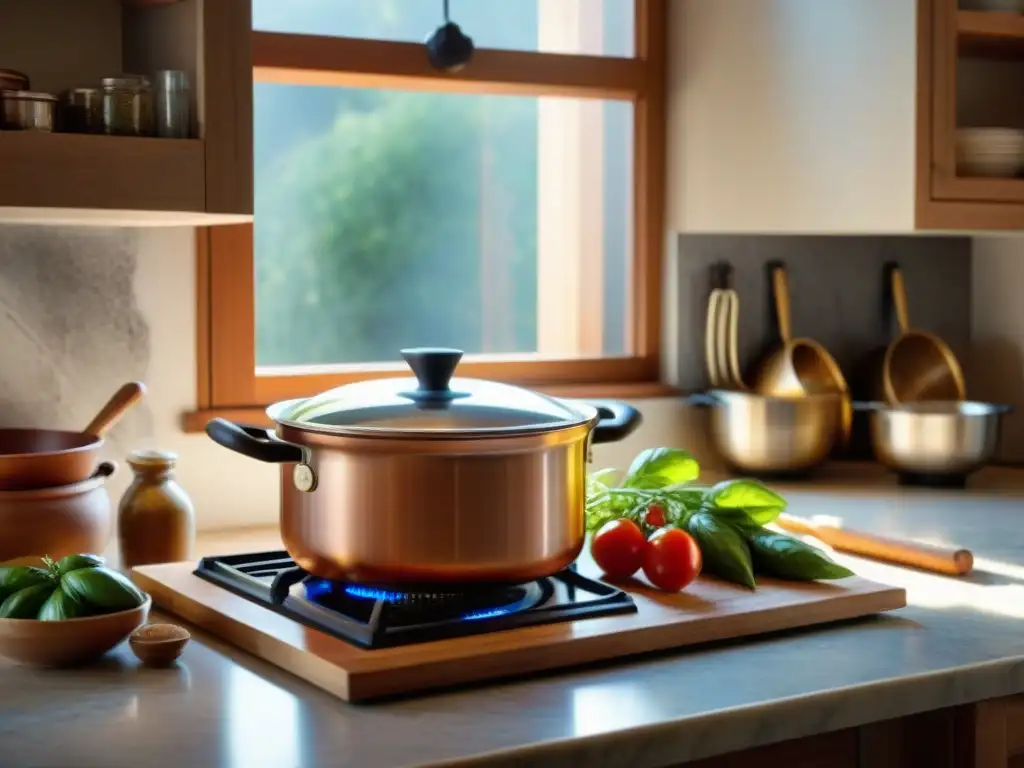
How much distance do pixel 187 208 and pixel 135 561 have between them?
459 mm

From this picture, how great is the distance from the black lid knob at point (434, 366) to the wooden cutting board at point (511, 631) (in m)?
0.26

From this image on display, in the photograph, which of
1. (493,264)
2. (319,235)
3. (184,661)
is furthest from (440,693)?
(493,264)

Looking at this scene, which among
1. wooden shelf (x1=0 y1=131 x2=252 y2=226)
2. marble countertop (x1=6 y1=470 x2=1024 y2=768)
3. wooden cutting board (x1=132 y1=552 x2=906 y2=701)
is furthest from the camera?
wooden shelf (x1=0 y1=131 x2=252 y2=226)

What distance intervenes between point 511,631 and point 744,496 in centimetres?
48

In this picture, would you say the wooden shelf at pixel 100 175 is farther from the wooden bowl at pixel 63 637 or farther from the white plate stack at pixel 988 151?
the white plate stack at pixel 988 151

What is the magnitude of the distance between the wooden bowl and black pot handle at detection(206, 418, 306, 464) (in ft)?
0.60

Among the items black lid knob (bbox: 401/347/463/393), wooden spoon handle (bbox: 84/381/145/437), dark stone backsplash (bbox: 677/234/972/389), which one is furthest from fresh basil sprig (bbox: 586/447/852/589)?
dark stone backsplash (bbox: 677/234/972/389)

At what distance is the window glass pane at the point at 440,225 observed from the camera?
8.59ft

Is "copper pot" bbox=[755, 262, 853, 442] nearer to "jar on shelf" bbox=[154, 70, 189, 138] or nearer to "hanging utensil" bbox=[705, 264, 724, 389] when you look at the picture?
"hanging utensil" bbox=[705, 264, 724, 389]

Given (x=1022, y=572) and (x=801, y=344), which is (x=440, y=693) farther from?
(x=801, y=344)

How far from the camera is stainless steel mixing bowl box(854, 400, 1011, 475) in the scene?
2.34m

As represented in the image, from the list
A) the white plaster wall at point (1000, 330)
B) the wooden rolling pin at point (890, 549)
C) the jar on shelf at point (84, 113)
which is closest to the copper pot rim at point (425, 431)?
the jar on shelf at point (84, 113)

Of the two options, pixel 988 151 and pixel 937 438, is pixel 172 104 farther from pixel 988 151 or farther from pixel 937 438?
pixel 937 438

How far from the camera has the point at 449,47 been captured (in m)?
2.22
